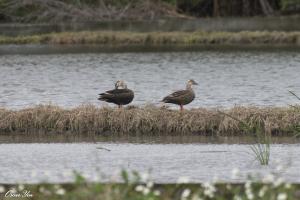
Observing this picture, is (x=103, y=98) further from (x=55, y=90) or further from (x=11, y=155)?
(x=55, y=90)

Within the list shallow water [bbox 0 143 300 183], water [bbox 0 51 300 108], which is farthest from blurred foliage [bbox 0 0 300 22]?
shallow water [bbox 0 143 300 183]

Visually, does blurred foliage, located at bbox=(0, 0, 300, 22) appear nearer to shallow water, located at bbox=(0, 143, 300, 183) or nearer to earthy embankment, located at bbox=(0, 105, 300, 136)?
earthy embankment, located at bbox=(0, 105, 300, 136)

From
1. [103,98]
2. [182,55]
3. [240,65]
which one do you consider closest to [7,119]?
[103,98]

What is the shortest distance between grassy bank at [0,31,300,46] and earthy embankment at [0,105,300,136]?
107 ft

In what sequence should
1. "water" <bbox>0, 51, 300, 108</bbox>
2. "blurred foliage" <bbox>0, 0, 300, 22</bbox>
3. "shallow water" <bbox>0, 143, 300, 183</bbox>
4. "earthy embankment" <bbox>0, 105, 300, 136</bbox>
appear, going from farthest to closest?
"blurred foliage" <bbox>0, 0, 300, 22</bbox>
"water" <bbox>0, 51, 300, 108</bbox>
"earthy embankment" <bbox>0, 105, 300, 136</bbox>
"shallow water" <bbox>0, 143, 300, 183</bbox>

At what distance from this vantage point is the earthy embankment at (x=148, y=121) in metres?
22.4

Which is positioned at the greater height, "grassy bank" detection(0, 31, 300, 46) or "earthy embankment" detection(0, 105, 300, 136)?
"earthy embankment" detection(0, 105, 300, 136)

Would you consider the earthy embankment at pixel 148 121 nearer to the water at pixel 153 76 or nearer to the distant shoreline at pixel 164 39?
the water at pixel 153 76

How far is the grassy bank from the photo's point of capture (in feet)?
182

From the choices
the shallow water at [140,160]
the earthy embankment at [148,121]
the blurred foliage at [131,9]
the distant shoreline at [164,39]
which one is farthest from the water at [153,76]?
the blurred foliage at [131,9]

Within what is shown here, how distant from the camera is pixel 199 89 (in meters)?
35.9

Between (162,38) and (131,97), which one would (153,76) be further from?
(131,97)

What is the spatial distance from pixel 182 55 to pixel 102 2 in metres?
24.7

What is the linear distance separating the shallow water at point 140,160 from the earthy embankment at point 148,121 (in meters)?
1.32
